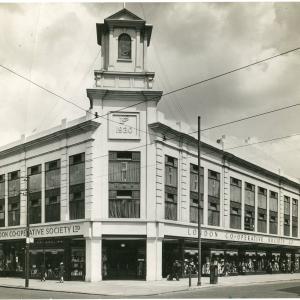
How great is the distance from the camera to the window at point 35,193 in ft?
145

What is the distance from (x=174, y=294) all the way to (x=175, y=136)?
1456 cm

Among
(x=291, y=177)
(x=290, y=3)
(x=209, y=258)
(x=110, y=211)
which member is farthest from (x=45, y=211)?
(x=291, y=177)

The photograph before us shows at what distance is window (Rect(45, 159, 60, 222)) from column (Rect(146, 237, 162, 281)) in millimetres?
7732

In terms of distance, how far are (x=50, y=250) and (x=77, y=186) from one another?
5676 mm

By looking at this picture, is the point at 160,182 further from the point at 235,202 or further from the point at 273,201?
the point at 273,201

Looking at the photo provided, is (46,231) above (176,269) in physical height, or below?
above

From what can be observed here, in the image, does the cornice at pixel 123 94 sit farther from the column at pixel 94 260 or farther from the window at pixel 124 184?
the column at pixel 94 260

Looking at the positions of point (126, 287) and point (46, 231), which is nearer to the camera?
point (126, 287)

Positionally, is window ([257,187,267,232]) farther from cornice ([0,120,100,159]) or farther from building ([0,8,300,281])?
cornice ([0,120,100,159])

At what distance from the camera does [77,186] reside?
40.1 meters

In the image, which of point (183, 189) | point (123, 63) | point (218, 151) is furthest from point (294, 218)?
point (123, 63)

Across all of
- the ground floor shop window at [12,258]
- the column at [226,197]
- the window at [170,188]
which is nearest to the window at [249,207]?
the column at [226,197]

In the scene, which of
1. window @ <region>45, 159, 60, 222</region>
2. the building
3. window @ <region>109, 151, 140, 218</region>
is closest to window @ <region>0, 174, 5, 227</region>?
the building

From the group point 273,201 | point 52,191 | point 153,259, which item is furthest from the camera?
point 273,201
